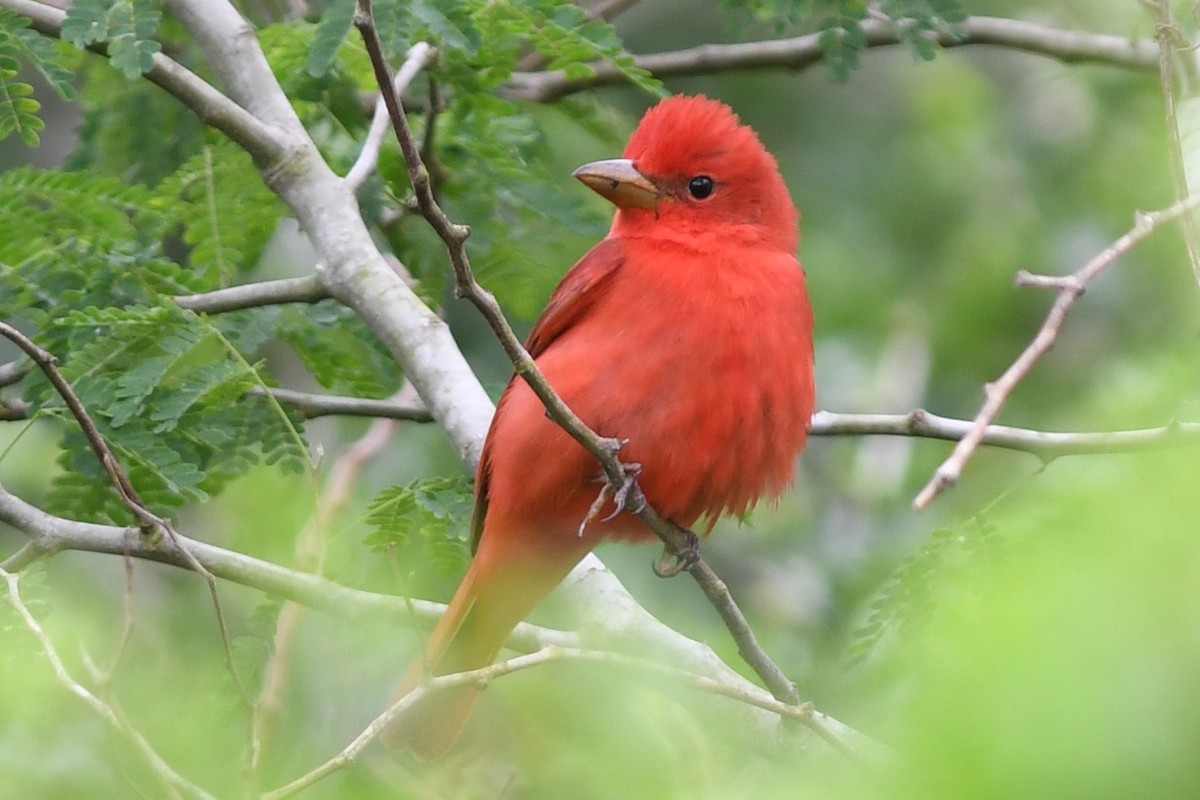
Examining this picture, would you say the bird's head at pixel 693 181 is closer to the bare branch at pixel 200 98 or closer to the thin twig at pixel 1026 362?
the bare branch at pixel 200 98

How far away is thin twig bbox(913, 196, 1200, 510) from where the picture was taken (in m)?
2.34

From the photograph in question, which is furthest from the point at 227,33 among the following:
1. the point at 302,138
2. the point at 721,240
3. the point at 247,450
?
the point at 721,240

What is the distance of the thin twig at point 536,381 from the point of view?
8.37ft

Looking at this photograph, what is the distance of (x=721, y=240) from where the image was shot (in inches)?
178

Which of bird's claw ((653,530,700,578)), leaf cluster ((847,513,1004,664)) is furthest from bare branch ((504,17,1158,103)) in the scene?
leaf cluster ((847,513,1004,664))

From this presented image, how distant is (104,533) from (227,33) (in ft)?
5.24

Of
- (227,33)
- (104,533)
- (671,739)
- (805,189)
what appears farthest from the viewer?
(805,189)

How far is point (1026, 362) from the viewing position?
110 inches

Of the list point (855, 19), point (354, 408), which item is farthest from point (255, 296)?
point (855, 19)

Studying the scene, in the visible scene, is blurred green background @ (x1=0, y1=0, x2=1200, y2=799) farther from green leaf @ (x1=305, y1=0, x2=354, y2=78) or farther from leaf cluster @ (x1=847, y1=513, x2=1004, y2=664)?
green leaf @ (x1=305, y1=0, x2=354, y2=78)

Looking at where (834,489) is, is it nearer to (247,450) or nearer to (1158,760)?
(247,450)

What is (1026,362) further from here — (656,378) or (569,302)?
(569,302)

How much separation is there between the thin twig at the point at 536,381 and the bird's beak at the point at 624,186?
0.92 meters

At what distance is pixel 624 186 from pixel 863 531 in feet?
10.3
